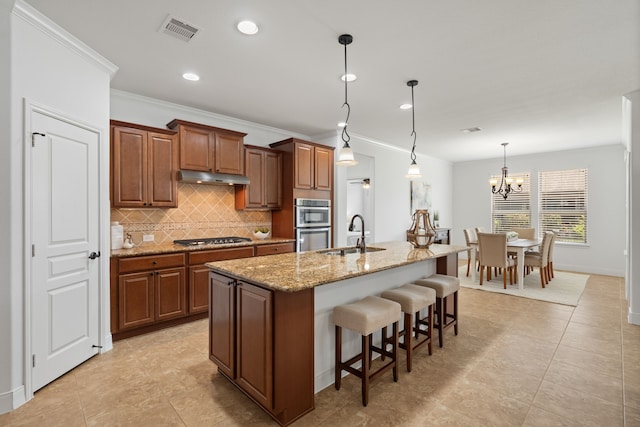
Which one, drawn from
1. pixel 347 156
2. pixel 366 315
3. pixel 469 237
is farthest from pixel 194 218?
pixel 469 237

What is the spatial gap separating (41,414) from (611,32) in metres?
4.92

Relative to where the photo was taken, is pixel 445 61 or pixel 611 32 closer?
pixel 611 32

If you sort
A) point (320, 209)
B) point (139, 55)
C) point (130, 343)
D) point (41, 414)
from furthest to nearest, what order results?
point (320, 209) < point (130, 343) < point (139, 55) < point (41, 414)

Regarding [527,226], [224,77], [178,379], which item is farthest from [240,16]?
[527,226]

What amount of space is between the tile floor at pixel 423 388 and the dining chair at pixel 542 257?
2.04 m

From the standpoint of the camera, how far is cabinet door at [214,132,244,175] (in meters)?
4.13

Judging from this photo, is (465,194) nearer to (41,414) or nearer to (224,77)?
(224,77)

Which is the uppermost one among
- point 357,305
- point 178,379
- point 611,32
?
point 611,32

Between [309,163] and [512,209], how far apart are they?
18.9 ft

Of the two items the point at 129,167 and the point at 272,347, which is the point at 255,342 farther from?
the point at 129,167

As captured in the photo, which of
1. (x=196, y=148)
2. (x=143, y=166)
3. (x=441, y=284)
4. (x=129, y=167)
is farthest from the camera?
(x=196, y=148)

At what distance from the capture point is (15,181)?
7.08 ft

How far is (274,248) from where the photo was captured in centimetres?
443

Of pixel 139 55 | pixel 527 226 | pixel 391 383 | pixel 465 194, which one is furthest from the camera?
pixel 465 194
